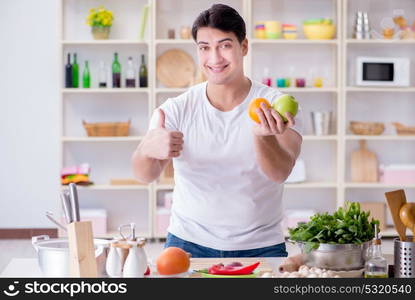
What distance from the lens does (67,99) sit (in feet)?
22.6

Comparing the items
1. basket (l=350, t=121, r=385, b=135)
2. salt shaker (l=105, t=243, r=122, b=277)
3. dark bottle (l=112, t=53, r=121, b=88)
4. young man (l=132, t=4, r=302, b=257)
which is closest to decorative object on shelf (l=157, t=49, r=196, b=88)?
dark bottle (l=112, t=53, r=121, b=88)

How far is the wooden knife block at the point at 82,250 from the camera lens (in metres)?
2.05

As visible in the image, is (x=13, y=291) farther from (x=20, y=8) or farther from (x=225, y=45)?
(x=20, y=8)

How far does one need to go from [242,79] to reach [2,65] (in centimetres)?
443

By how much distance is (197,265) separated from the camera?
2461 mm

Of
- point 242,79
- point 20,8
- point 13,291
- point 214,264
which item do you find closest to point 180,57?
point 20,8

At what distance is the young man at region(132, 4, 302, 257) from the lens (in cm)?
271

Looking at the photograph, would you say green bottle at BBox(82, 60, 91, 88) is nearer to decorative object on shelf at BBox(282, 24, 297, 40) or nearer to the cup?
decorative object on shelf at BBox(282, 24, 297, 40)

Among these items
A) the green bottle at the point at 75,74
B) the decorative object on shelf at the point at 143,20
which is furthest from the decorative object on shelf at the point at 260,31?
the green bottle at the point at 75,74

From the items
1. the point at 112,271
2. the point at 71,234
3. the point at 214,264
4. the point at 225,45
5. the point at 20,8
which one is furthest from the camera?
the point at 20,8

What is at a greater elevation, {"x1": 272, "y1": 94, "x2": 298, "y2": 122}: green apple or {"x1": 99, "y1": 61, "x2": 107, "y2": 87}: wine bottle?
{"x1": 99, "y1": 61, "x2": 107, "y2": 87}: wine bottle

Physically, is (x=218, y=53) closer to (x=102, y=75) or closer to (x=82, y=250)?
(x=82, y=250)

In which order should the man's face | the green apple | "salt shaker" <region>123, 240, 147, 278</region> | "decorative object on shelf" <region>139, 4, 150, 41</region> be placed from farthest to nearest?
"decorative object on shelf" <region>139, 4, 150, 41</region> < the man's face < the green apple < "salt shaker" <region>123, 240, 147, 278</region>

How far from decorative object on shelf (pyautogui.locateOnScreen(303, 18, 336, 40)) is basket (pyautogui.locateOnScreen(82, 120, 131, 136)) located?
169 cm
